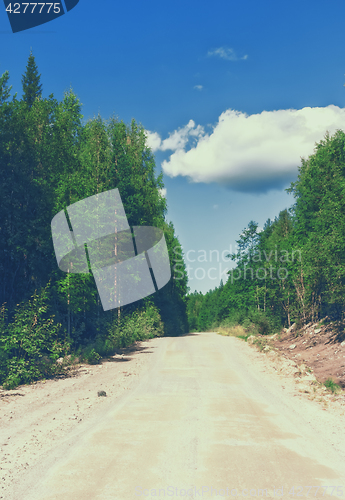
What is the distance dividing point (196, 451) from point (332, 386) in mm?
6766

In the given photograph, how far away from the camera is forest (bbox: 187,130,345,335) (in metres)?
17.1

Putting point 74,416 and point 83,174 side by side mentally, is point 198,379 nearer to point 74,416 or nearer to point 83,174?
point 74,416

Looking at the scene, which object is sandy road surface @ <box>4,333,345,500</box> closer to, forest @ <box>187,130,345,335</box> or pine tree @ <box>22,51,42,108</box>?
forest @ <box>187,130,345,335</box>

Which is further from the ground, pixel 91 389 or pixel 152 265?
pixel 152 265

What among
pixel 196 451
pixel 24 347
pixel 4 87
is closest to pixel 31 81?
pixel 4 87

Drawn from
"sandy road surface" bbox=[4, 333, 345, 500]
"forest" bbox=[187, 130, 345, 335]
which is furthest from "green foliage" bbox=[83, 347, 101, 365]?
"forest" bbox=[187, 130, 345, 335]

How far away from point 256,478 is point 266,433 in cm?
197

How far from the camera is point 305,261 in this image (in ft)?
69.6

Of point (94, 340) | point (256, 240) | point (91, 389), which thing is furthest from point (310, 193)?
point (91, 389)

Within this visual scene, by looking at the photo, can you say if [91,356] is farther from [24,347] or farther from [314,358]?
[314,358]

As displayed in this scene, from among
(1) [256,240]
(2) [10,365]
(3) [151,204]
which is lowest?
(2) [10,365]

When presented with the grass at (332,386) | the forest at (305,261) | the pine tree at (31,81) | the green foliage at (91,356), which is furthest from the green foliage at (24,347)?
the pine tree at (31,81)

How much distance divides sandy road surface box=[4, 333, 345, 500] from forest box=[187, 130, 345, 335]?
975cm

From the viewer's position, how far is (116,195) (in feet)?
79.6
